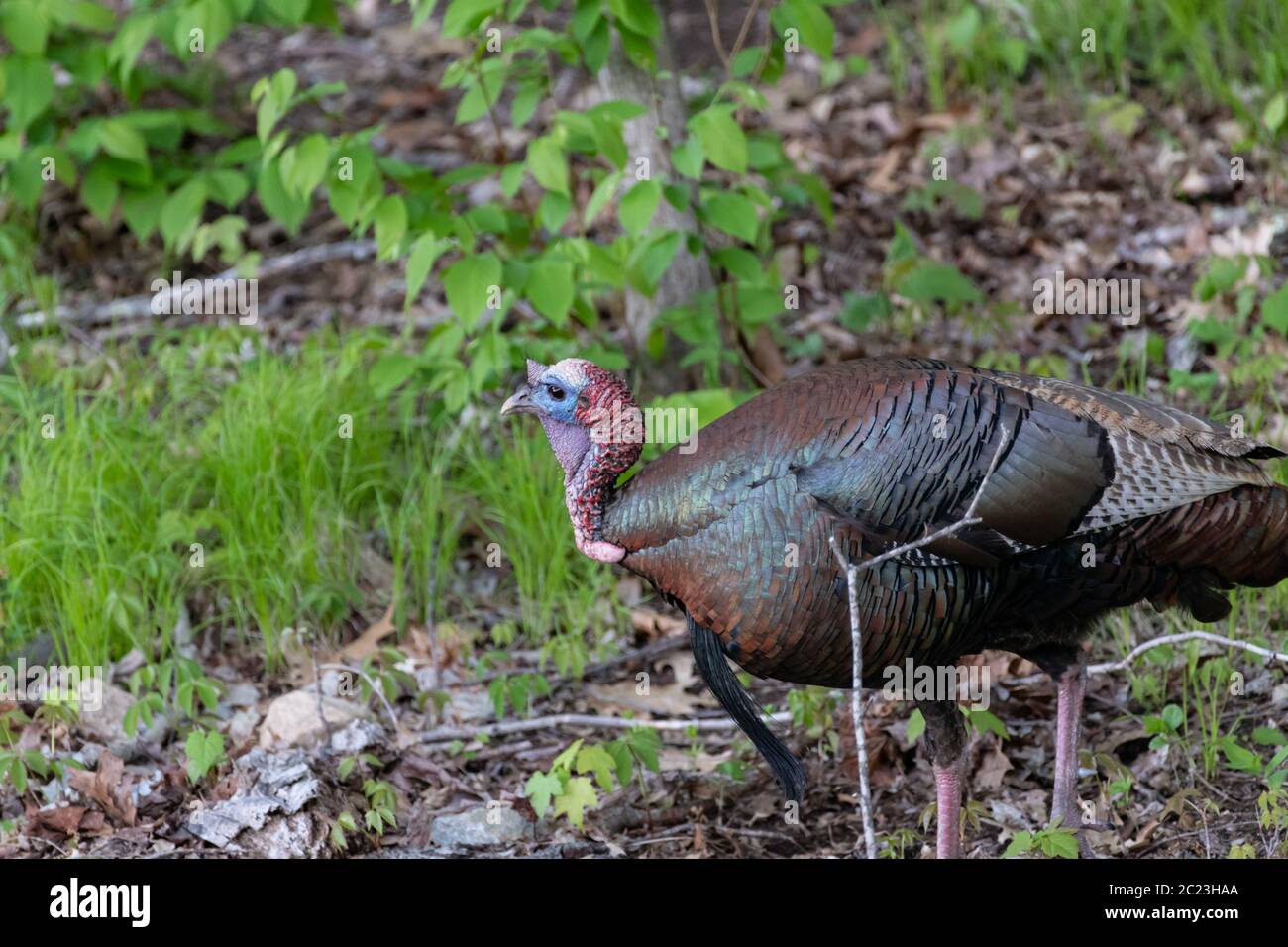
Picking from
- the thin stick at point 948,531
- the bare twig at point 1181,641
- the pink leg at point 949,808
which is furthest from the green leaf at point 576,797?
the bare twig at point 1181,641

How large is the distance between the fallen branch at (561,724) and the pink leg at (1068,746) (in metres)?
0.83

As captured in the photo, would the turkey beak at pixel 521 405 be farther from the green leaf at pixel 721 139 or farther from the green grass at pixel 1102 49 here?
the green grass at pixel 1102 49

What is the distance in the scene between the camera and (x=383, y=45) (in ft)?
27.7

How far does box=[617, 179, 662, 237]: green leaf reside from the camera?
14.8 ft

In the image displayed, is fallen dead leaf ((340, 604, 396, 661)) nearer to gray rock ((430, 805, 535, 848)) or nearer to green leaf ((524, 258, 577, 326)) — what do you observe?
gray rock ((430, 805, 535, 848))

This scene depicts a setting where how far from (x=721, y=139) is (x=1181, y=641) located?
71.3 inches

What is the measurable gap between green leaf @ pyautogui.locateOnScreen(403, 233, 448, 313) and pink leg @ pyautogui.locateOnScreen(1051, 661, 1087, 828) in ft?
6.77

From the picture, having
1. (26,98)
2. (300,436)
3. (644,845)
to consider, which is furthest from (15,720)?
(26,98)

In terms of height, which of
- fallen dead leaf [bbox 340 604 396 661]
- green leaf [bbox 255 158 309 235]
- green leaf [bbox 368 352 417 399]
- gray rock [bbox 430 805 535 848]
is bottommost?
gray rock [bbox 430 805 535 848]

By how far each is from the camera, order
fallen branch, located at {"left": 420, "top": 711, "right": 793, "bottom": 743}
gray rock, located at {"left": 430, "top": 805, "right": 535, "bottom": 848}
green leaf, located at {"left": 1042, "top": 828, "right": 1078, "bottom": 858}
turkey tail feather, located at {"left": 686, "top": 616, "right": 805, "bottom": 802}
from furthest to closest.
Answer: fallen branch, located at {"left": 420, "top": 711, "right": 793, "bottom": 743}
gray rock, located at {"left": 430, "top": 805, "right": 535, "bottom": 848}
turkey tail feather, located at {"left": 686, "top": 616, "right": 805, "bottom": 802}
green leaf, located at {"left": 1042, "top": 828, "right": 1078, "bottom": 858}

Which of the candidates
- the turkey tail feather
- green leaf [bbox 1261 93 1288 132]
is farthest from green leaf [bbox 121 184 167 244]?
green leaf [bbox 1261 93 1288 132]

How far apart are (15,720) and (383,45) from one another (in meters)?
5.02

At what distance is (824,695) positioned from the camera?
4.43 m

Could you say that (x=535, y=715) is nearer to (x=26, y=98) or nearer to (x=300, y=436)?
(x=300, y=436)
